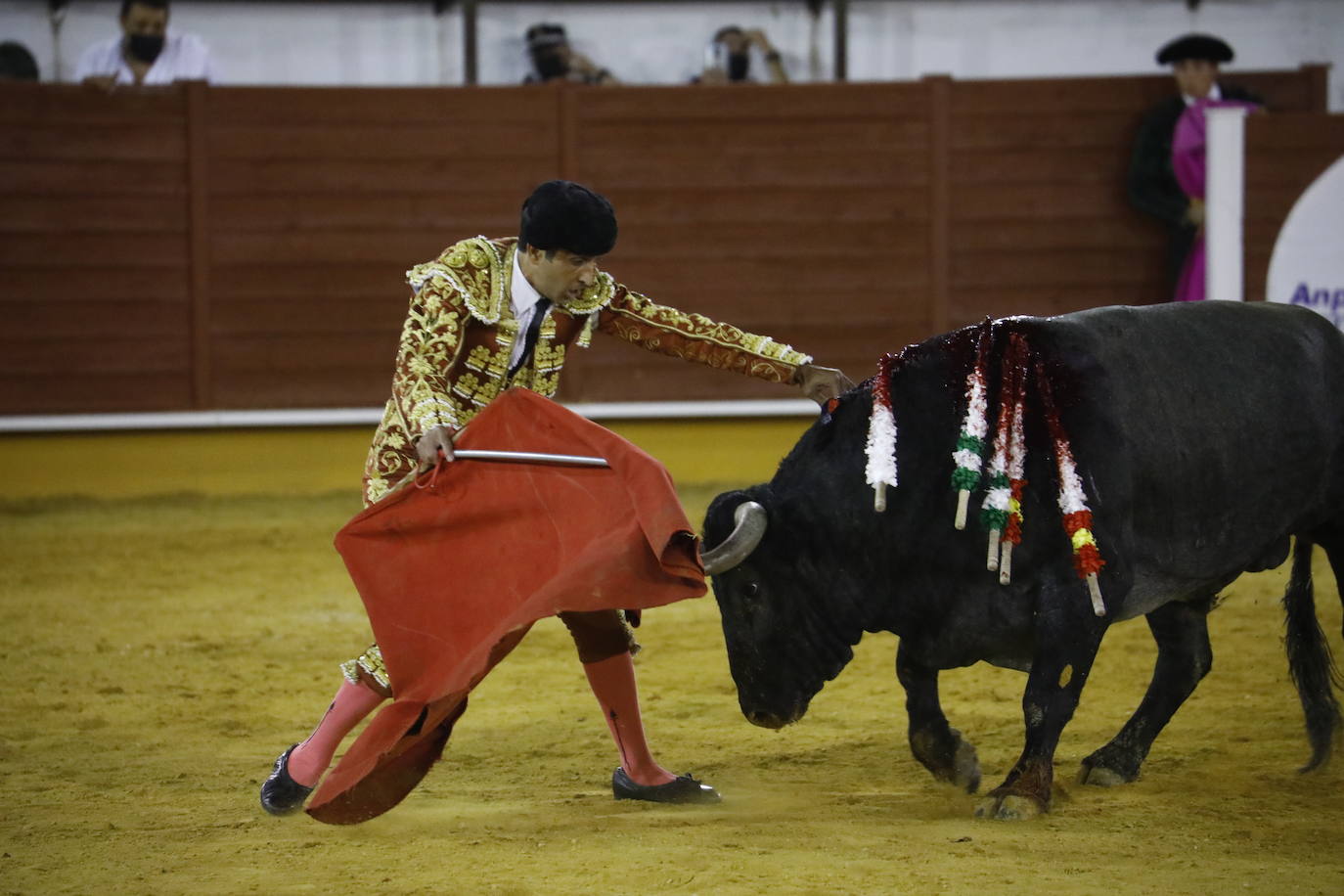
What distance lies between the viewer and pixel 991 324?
316 centimetres

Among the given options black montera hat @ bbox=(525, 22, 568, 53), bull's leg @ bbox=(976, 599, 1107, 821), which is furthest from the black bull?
black montera hat @ bbox=(525, 22, 568, 53)

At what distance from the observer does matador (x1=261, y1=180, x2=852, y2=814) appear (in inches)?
113

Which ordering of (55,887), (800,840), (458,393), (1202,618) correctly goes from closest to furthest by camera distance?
(55,887)
(800,840)
(458,393)
(1202,618)

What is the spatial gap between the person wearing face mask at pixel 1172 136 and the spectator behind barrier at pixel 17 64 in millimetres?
5334

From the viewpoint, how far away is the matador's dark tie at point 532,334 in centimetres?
301

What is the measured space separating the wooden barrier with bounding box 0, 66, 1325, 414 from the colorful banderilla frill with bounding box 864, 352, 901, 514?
4449 millimetres

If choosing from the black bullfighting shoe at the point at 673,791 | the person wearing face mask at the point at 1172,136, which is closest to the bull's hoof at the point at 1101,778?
the black bullfighting shoe at the point at 673,791

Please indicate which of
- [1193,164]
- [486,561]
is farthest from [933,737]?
[1193,164]

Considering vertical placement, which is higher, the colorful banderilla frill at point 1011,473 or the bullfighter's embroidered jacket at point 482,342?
the bullfighter's embroidered jacket at point 482,342

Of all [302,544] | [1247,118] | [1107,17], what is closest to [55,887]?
[302,544]

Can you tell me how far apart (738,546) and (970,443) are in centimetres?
46

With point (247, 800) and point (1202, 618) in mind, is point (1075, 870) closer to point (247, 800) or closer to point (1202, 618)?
point (1202, 618)

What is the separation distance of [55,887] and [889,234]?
18.6 feet

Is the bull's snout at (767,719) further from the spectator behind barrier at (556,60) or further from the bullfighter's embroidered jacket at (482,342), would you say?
the spectator behind barrier at (556,60)
